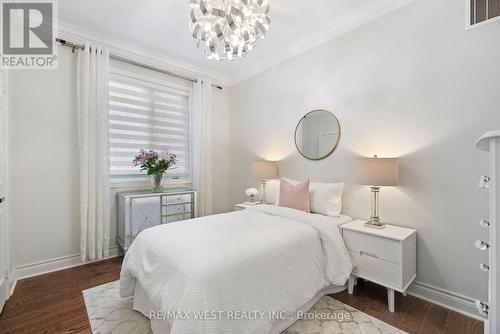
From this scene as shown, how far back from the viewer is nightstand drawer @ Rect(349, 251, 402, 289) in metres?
1.86

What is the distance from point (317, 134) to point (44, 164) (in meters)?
3.21

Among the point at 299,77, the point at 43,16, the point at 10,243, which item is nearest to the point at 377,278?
the point at 299,77

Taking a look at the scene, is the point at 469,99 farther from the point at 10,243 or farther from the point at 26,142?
the point at 10,243

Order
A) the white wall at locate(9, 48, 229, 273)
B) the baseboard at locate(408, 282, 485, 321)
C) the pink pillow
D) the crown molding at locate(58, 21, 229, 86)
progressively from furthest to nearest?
the crown molding at locate(58, 21, 229, 86), the pink pillow, the white wall at locate(9, 48, 229, 273), the baseboard at locate(408, 282, 485, 321)

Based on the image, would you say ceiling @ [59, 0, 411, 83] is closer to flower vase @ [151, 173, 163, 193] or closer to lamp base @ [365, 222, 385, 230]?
flower vase @ [151, 173, 163, 193]

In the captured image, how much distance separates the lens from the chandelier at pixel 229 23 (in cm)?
174

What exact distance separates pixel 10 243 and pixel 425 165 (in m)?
4.14

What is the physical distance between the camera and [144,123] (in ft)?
11.2

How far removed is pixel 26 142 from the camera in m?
2.50

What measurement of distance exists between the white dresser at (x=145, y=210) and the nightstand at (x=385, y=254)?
2.20 metres

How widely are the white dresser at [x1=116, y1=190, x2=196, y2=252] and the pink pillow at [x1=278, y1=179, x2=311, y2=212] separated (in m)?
1.49

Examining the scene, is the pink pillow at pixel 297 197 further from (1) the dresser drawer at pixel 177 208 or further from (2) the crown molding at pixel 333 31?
(2) the crown molding at pixel 333 31

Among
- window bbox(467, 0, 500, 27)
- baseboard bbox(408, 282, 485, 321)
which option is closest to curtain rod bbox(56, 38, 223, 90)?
window bbox(467, 0, 500, 27)

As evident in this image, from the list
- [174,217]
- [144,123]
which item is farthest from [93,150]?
[174,217]
